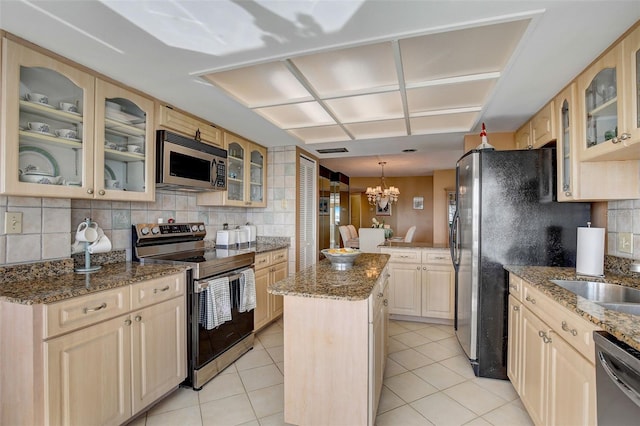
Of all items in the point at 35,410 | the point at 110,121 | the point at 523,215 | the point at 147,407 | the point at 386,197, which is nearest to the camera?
the point at 35,410

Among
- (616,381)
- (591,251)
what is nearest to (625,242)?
(591,251)

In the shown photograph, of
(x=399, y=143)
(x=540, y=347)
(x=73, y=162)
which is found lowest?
(x=540, y=347)

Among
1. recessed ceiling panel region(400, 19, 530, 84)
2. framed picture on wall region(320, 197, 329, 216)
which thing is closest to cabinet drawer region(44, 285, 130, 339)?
recessed ceiling panel region(400, 19, 530, 84)

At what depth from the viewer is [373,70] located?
A: 2045mm

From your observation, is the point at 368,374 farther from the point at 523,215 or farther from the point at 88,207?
the point at 88,207

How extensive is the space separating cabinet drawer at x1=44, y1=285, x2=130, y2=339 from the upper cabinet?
8.67ft

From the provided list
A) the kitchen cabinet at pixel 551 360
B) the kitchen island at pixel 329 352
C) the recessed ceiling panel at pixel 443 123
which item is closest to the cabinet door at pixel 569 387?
the kitchen cabinet at pixel 551 360

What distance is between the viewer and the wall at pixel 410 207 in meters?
8.37

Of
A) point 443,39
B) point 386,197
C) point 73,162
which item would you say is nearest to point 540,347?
point 443,39

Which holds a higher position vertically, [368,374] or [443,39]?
[443,39]

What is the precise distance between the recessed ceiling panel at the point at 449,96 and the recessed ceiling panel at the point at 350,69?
12.1 inches

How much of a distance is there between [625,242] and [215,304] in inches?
107

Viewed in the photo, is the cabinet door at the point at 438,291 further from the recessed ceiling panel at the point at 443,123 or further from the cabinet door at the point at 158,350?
the cabinet door at the point at 158,350

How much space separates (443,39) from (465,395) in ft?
7.43
